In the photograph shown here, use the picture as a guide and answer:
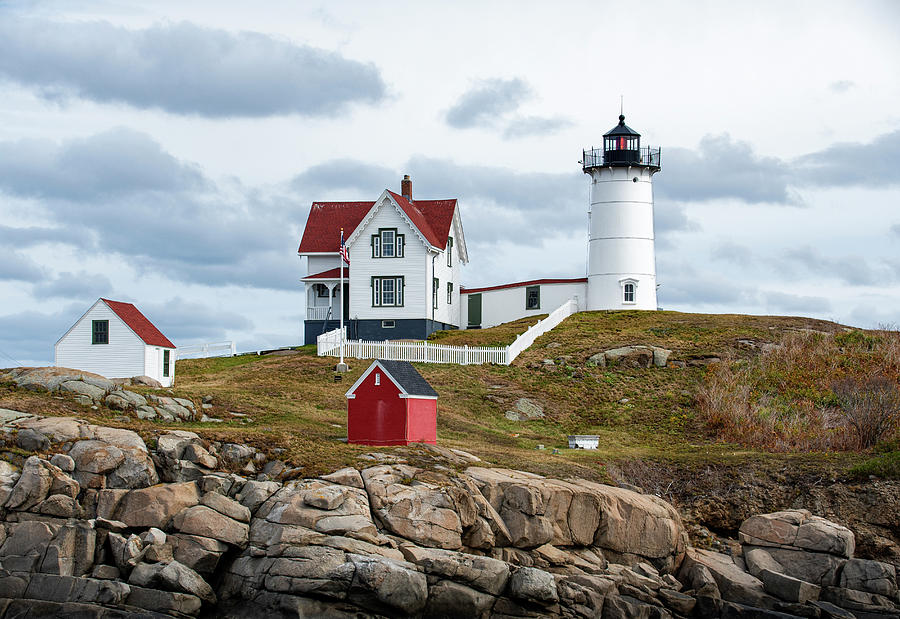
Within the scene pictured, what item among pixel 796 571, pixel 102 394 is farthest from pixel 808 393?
pixel 102 394

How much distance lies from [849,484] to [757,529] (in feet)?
13.9

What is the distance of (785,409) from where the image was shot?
120ft

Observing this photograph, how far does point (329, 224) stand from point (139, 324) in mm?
17934

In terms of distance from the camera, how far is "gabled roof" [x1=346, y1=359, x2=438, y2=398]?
91.9ft

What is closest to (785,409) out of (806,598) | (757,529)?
(757,529)

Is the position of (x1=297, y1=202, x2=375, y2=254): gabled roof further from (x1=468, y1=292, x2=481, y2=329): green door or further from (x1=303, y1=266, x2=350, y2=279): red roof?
(x1=468, y1=292, x2=481, y2=329): green door

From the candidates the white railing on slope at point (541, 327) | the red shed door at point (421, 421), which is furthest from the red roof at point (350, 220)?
the red shed door at point (421, 421)

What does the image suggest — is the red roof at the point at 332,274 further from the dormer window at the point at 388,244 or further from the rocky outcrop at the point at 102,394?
the rocky outcrop at the point at 102,394

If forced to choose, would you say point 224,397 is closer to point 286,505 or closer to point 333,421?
point 333,421

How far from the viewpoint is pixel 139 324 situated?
1518 inches

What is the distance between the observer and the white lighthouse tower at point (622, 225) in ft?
181

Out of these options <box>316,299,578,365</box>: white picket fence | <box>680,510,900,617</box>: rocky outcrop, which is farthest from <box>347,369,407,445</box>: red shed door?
<box>316,299,578,365</box>: white picket fence

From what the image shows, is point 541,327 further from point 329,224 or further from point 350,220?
point 329,224

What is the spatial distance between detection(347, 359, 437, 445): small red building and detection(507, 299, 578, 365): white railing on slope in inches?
652
